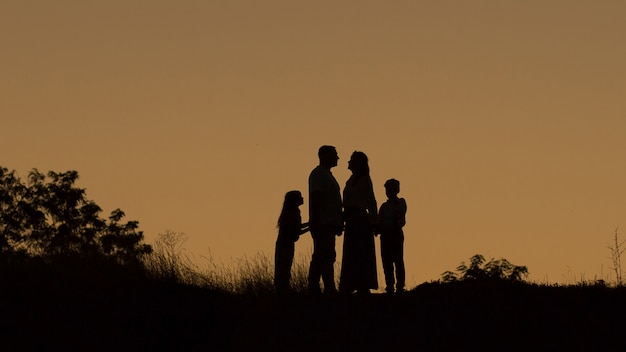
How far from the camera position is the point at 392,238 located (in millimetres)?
22984

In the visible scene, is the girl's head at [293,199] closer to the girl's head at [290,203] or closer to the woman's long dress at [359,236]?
the girl's head at [290,203]

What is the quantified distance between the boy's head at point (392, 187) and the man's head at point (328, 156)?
2044mm

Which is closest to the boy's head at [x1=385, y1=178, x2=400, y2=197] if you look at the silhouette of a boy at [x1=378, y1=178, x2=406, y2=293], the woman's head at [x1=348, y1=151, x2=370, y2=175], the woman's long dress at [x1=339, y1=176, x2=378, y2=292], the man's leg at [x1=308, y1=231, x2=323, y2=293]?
the silhouette of a boy at [x1=378, y1=178, x2=406, y2=293]

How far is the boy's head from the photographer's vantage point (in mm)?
23156

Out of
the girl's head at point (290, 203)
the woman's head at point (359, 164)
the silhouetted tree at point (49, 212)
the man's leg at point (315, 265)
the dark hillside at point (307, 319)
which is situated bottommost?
the dark hillside at point (307, 319)

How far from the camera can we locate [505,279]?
2253 centimetres

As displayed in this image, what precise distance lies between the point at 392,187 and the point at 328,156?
226cm

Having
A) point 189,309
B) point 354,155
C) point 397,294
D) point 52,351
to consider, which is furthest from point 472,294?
point 52,351

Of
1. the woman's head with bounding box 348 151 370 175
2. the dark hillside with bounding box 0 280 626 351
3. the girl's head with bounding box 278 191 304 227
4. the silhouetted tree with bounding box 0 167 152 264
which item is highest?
Answer: the silhouetted tree with bounding box 0 167 152 264

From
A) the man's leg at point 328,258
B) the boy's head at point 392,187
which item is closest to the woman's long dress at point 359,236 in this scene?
the man's leg at point 328,258

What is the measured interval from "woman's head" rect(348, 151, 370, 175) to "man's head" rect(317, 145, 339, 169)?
369 mm

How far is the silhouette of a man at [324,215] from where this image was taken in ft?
69.3

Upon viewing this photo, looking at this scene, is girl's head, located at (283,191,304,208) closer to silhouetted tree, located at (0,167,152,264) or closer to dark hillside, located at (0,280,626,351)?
dark hillside, located at (0,280,626,351)

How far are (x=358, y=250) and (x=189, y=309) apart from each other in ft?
9.68
